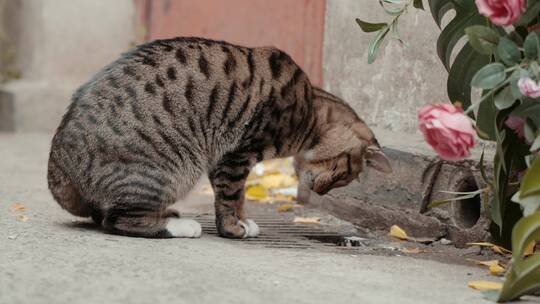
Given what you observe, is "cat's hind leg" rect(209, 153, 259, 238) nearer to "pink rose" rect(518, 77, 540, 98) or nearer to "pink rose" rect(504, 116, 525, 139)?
"pink rose" rect(504, 116, 525, 139)

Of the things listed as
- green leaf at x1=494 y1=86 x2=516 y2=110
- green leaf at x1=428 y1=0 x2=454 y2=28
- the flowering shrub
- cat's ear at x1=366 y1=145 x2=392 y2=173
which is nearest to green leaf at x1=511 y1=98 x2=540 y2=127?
the flowering shrub

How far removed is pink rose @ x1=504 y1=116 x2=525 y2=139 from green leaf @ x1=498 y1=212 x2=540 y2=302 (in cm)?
49

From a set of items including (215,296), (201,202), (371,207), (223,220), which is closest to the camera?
(215,296)

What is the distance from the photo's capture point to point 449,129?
3.00 m

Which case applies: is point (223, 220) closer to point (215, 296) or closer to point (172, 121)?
point (172, 121)

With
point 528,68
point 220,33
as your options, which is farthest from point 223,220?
point 220,33

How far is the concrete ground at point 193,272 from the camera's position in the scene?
2982 mm

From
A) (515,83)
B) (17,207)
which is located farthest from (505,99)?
(17,207)

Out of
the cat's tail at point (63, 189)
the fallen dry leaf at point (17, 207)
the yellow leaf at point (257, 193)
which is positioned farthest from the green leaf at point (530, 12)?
the yellow leaf at point (257, 193)

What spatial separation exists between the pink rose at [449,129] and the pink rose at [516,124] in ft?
1.20

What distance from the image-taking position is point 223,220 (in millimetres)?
4496

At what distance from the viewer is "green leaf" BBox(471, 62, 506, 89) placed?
3043 mm

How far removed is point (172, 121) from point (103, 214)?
54cm

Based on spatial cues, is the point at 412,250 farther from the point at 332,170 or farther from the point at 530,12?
the point at 530,12
